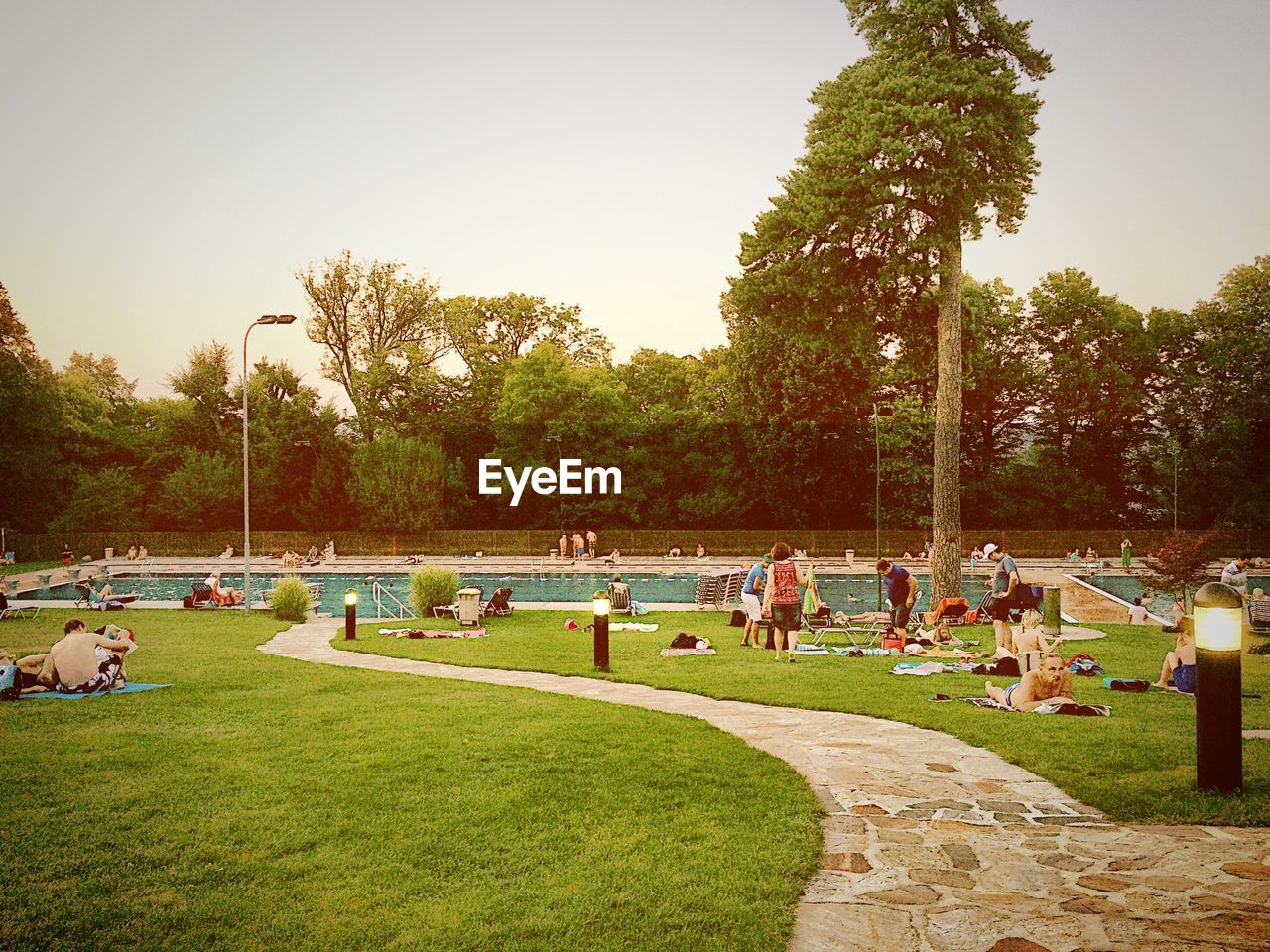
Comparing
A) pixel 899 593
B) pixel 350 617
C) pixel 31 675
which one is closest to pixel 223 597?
pixel 350 617

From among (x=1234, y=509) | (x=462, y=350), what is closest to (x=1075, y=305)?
(x=1234, y=509)

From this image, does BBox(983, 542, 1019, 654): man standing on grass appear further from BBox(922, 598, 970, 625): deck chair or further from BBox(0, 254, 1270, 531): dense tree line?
BBox(0, 254, 1270, 531): dense tree line

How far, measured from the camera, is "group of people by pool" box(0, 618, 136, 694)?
11445 millimetres

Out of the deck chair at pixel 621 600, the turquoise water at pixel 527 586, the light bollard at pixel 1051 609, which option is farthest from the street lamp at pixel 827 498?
the light bollard at pixel 1051 609

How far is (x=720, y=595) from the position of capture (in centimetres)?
2447

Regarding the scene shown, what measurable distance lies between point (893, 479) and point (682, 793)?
146 ft

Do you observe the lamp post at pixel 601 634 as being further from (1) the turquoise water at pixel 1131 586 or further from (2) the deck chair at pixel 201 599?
(1) the turquoise water at pixel 1131 586

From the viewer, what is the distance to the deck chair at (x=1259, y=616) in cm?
1797

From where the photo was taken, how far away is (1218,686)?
21.1 ft

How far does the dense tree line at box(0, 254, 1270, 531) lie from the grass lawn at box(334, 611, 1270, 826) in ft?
107

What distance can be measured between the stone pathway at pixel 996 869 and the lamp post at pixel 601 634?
4868 millimetres

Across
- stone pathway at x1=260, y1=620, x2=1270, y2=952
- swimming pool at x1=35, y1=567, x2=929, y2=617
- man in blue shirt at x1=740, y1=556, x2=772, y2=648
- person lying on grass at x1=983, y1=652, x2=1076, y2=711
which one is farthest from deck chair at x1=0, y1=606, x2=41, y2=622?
person lying on grass at x1=983, y1=652, x2=1076, y2=711

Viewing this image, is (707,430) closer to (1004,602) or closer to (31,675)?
(1004,602)

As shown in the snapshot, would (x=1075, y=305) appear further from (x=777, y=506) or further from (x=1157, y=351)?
(x=777, y=506)
